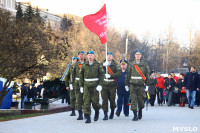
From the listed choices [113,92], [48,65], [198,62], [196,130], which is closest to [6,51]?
[48,65]

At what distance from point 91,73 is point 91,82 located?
0.29 meters

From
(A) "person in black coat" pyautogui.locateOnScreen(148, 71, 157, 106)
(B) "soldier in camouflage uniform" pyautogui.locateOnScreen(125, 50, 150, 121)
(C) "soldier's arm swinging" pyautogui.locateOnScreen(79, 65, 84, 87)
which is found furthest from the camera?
(A) "person in black coat" pyautogui.locateOnScreen(148, 71, 157, 106)

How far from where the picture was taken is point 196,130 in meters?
10.1

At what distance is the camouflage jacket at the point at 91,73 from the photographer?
41.7 feet

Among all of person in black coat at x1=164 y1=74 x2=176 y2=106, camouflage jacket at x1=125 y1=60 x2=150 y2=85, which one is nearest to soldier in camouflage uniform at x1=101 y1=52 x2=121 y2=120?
camouflage jacket at x1=125 y1=60 x2=150 y2=85

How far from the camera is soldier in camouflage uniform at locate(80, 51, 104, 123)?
12625 millimetres

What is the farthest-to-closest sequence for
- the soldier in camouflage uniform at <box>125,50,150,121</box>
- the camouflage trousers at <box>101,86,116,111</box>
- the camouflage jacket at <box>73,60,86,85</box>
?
the camouflage jacket at <box>73,60,86,85</box> → the camouflage trousers at <box>101,86,116,111</box> → the soldier in camouflage uniform at <box>125,50,150,121</box>

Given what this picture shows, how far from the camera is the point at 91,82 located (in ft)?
41.6

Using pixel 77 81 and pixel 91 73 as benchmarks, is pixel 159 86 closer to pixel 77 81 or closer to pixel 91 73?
pixel 77 81

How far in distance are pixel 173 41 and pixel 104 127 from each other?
8159cm

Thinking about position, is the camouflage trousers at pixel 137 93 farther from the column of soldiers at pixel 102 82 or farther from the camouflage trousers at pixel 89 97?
the camouflage trousers at pixel 89 97

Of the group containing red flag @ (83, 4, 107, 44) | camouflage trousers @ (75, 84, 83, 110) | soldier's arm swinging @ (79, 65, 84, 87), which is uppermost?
red flag @ (83, 4, 107, 44)

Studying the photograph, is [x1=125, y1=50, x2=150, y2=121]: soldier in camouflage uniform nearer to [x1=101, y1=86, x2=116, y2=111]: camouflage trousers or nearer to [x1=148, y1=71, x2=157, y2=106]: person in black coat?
[x1=101, y1=86, x2=116, y2=111]: camouflage trousers

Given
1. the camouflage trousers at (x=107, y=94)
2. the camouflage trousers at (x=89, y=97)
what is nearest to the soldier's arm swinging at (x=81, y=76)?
the camouflage trousers at (x=89, y=97)
